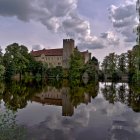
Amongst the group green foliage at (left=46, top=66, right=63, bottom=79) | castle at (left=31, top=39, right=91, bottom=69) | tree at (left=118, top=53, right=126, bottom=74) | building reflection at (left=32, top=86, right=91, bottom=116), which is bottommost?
building reflection at (left=32, top=86, right=91, bottom=116)

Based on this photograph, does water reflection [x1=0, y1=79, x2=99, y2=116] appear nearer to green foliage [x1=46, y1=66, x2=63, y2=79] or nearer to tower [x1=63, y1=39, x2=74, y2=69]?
green foliage [x1=46, y1=66, x2=63, y2=79]

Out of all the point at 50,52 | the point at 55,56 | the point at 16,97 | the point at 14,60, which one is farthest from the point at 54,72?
the point at 16,97

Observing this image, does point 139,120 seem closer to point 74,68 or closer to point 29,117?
point 29,117

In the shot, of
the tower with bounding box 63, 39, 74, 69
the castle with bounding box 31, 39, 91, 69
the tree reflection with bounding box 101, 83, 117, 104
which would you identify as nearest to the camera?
the tree reflection with bounding box 101, 83, 117, 104

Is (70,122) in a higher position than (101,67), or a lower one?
lower

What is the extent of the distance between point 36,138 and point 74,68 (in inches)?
2845

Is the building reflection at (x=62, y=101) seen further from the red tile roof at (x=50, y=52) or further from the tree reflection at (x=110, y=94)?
the red tile roof at (x=50, y=52)

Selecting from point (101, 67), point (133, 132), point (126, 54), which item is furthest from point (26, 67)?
point (133, 132)

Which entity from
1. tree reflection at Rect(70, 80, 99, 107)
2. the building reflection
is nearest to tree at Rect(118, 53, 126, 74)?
tree reflection at Rect(70, 80, 99, 107)

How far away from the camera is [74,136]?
14047 millimetres

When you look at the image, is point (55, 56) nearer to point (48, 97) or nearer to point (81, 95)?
point (81, 95)

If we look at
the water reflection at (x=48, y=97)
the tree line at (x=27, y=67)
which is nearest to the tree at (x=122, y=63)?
the tree line at (x=27, y=67)

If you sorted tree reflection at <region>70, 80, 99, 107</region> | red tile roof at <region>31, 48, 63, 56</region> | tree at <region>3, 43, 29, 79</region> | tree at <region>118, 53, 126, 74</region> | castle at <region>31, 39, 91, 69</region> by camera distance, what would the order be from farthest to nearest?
red tile roof at <region>31, 48, 63, 56</region> < castle at <region>31, 39, 91, 69</region> < tree at <region>118, 53, 126, 74</region> < tree at <region>3, 43, 29, 79</region> < tree reflection at <region>70, 80, 99, 107</region>

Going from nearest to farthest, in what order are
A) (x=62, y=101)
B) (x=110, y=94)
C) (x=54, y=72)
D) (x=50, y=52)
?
(x=62, y=101) < (x=110, y=94) < (x=54, y=72) < (x=50, y=52)
